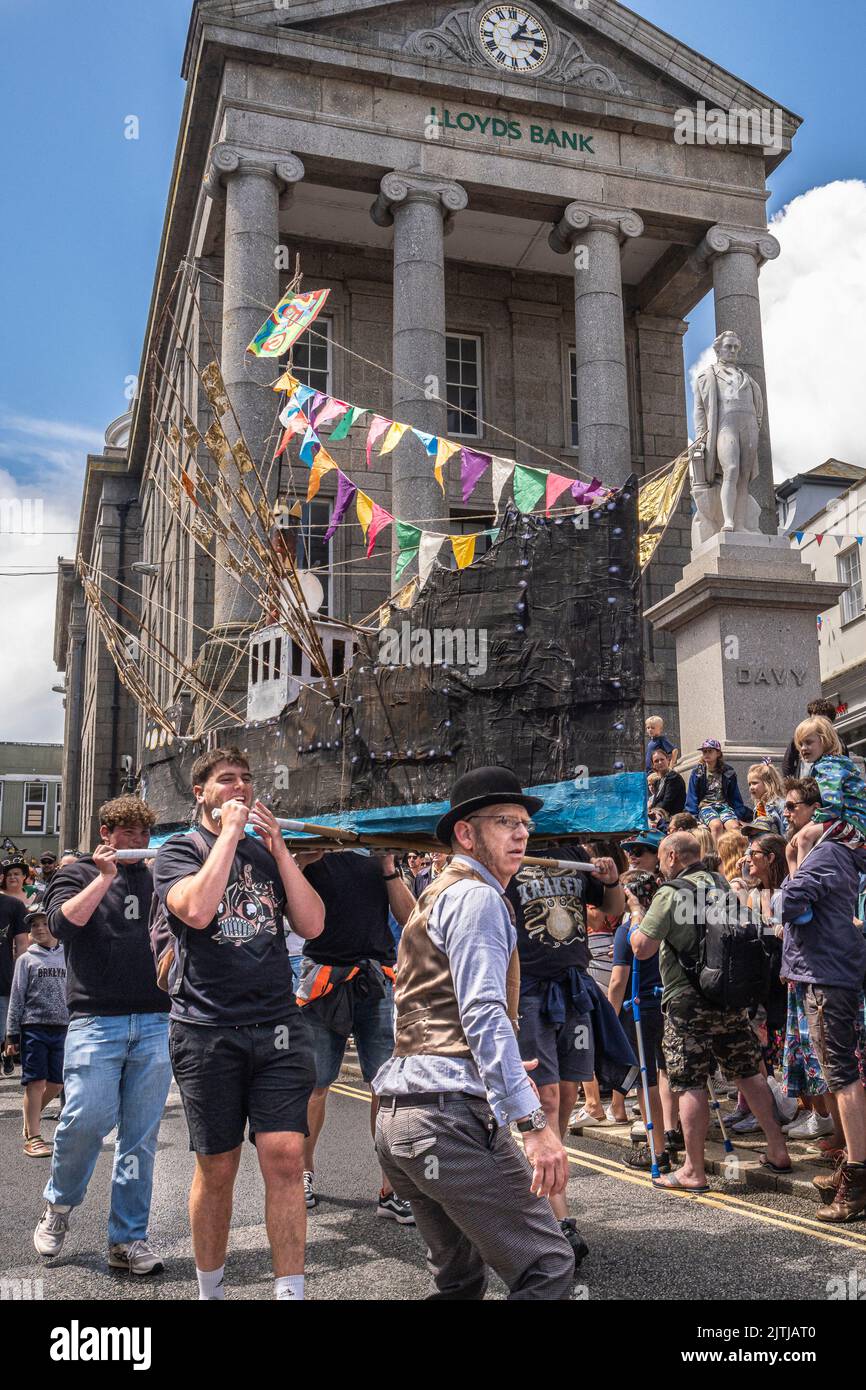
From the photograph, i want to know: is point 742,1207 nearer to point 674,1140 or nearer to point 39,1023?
point 674,1140

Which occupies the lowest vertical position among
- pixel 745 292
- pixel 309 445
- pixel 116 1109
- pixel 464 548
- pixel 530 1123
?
pixel 116 1109

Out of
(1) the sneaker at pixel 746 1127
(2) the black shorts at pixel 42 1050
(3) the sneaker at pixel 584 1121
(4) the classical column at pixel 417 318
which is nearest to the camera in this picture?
(1) the sneaker at pixel 746 1127

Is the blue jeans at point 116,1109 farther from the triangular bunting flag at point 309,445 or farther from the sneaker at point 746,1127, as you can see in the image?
the triangular bunting flag at point 309,445

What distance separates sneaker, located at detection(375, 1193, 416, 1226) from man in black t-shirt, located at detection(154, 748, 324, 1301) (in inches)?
71.2

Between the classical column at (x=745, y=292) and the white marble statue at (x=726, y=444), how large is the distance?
6496 millimetres

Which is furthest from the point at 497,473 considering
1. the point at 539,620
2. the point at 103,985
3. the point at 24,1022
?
the point at 103,985

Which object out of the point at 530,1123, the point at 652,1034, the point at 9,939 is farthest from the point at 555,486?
the point at 530,1123

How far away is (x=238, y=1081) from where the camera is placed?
183 inches

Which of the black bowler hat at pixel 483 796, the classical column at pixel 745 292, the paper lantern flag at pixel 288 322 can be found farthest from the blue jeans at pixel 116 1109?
the classical column at pixel 745 292

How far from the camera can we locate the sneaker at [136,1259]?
551cm

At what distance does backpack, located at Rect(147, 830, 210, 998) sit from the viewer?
189 inches

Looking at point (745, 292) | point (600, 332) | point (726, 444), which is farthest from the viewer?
point (745, 292)

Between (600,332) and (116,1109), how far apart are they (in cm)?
1997
